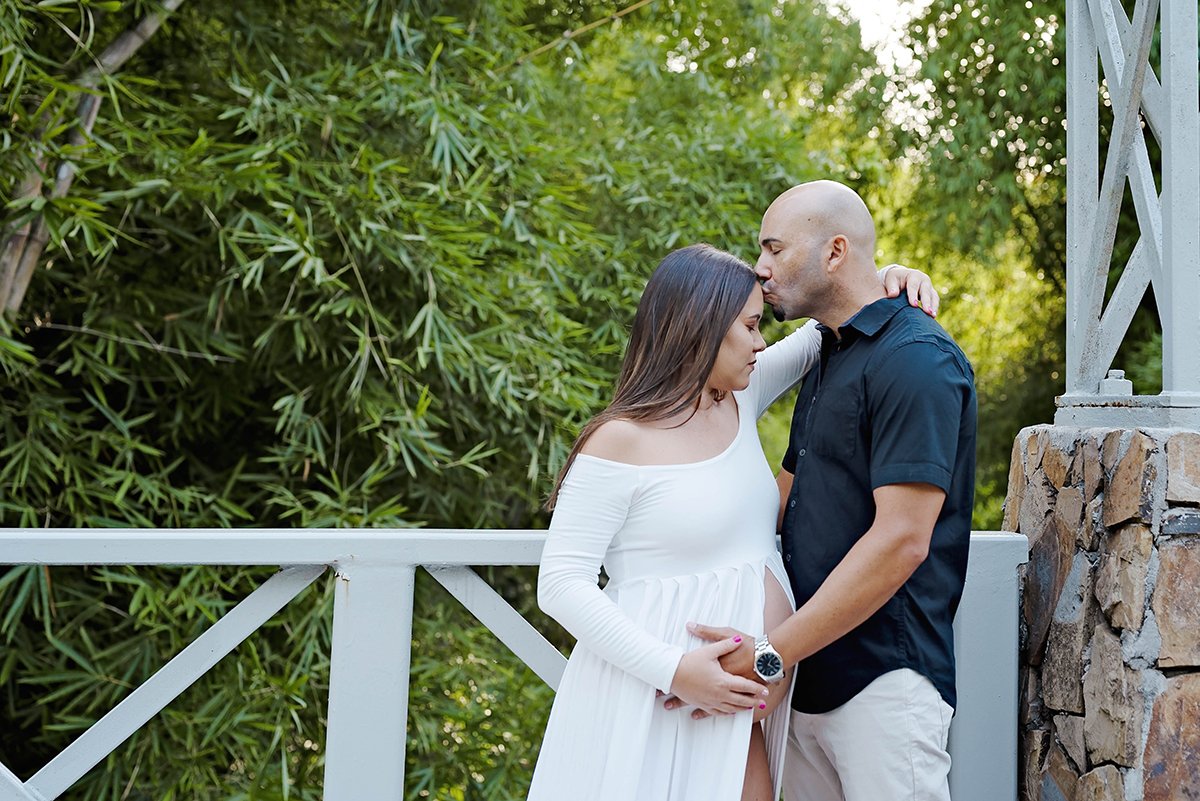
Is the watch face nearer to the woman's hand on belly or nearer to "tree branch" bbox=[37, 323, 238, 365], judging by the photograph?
the woman's hand on belly

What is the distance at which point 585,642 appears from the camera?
5.15 ft

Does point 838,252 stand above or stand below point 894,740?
above

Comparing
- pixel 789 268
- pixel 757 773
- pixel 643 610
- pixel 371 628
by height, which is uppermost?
pixel 789 268

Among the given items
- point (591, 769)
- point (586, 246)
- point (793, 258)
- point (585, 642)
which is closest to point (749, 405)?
point (793, 258)

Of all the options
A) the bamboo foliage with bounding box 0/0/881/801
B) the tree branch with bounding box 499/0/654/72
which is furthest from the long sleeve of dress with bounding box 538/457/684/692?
the tree branch with bounding box 499/0/654/72

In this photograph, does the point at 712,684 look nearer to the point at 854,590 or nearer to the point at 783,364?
the point at 854,590

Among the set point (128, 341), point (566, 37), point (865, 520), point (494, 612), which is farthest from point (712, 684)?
point (566, 37)

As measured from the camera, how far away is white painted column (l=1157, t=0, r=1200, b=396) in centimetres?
165

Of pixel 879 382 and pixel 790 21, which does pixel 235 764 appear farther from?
pixel 790 21

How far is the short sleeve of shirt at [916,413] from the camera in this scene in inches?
60.1

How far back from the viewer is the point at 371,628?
181 cm

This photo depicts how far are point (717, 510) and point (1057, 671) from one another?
670mm

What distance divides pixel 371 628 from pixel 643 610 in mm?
478

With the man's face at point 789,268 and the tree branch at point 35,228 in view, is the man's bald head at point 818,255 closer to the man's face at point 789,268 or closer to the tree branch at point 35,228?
the man's face at point 789,268
